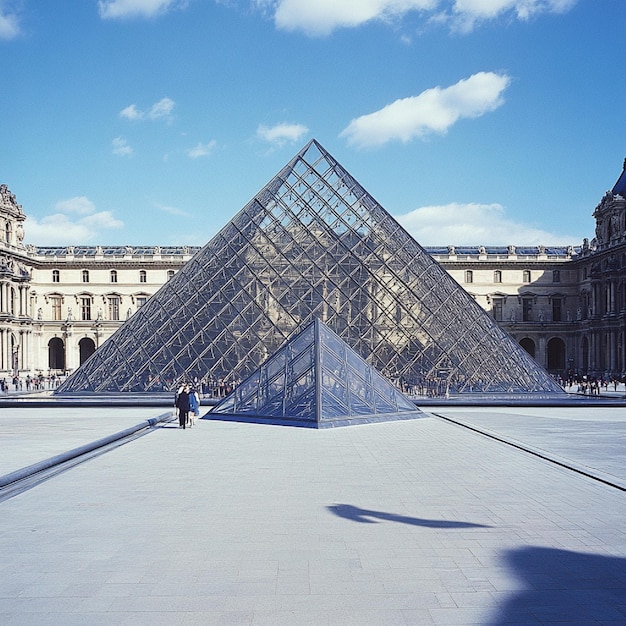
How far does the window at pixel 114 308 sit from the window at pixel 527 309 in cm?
3503

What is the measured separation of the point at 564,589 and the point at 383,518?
233cm

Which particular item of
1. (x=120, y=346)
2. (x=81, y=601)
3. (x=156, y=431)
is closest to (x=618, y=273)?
(x=120, y=346)

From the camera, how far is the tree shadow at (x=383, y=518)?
6918mm

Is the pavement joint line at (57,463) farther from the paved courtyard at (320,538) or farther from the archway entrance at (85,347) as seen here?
the archway entrance at (85,347)

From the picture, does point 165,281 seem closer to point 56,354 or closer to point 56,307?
point 56,307

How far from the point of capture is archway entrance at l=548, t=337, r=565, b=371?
62.6 meters

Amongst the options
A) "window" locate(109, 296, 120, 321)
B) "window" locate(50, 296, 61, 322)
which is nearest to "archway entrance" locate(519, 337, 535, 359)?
"window" locate(109, 296, 120, 321)

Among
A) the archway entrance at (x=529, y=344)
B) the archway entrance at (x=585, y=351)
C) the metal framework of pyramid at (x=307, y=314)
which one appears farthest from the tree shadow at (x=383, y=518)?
the archway entrance at (x=529, y=344)

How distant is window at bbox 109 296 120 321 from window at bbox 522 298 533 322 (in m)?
35.0

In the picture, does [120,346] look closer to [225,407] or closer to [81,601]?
[225,407]

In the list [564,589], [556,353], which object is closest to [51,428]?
[564,589]

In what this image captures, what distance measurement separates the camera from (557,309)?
6091 centimetres

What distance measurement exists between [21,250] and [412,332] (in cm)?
4028

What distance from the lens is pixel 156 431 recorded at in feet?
51.2
